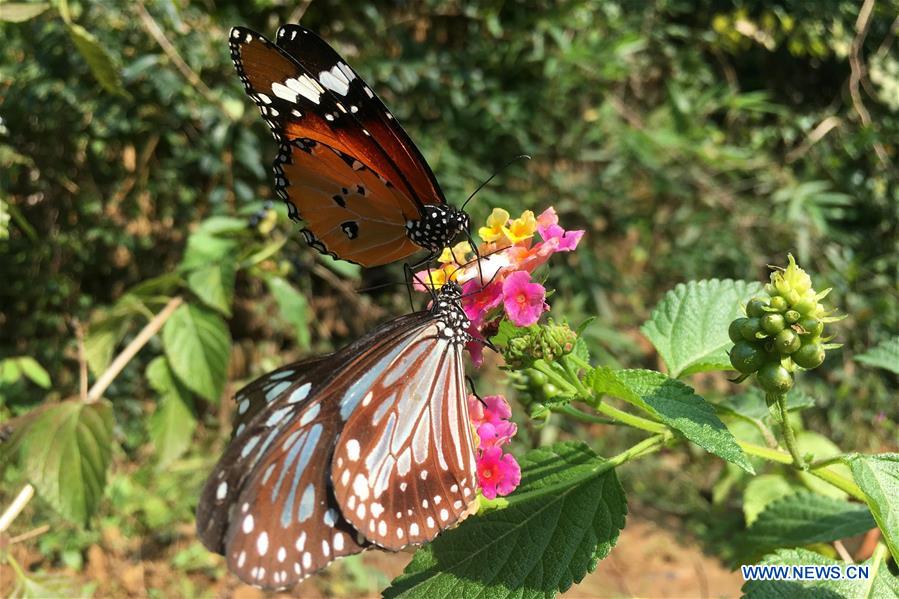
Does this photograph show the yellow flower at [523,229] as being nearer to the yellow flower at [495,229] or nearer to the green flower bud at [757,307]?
the yellow flower at [495,229]

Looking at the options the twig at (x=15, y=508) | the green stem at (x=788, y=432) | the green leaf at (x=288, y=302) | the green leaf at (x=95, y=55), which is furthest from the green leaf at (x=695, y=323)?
the green leaf at (x=95, y=55)

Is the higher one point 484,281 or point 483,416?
point 484,281

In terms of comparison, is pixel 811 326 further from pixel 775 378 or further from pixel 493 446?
pixel 493 446

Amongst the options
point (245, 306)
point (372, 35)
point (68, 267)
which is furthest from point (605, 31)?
point (68, 267)

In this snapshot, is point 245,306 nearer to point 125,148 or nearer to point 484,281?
point 125,148

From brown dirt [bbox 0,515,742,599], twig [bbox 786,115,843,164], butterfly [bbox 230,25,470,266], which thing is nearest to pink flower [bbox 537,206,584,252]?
butterfly [bbox 230,25,470,266]

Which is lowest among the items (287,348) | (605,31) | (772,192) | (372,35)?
(287,348)
